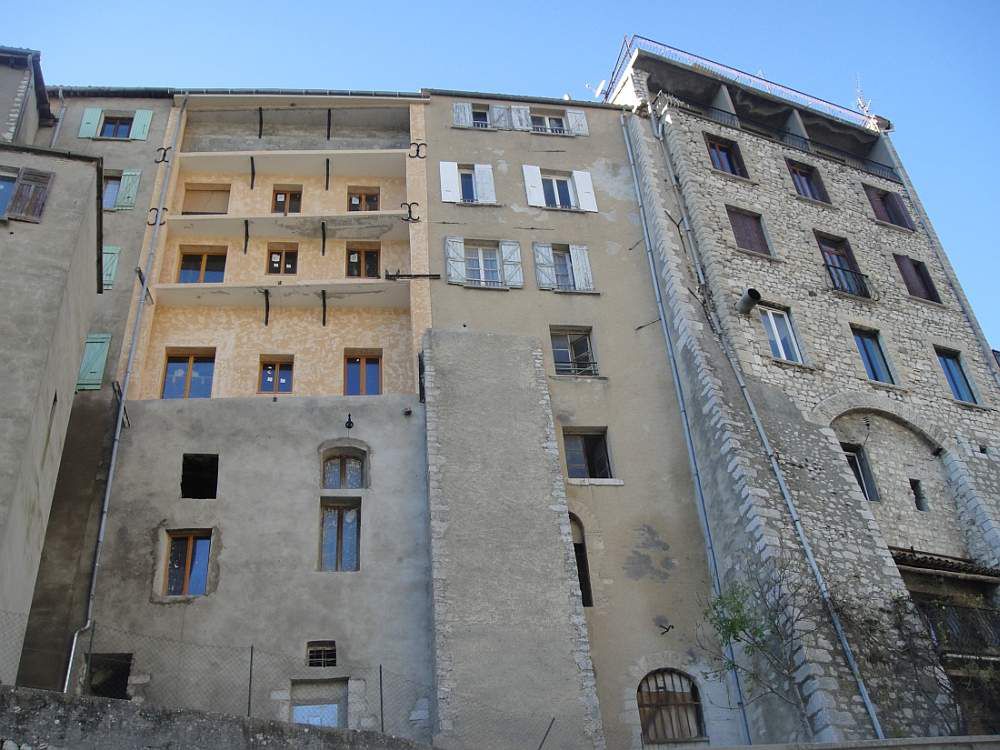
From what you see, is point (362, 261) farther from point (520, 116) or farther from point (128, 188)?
point (520, 116)

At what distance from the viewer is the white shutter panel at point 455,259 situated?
20391 mm

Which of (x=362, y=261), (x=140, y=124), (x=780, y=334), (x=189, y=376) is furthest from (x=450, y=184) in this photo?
(x=780, y=334)

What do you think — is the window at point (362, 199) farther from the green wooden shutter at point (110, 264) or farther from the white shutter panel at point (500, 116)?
the green wooden shutter at point (110, 264)

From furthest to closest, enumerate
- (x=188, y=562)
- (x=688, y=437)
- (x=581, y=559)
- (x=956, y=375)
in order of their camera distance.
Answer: (x=956, y=375)
(x=688, y=437)
(x=581, y=559)
(x=188, y=562)

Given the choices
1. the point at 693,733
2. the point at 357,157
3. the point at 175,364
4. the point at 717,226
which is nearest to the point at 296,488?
the point at 175,364

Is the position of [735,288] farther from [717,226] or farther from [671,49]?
[671,49]

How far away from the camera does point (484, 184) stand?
73.5ft

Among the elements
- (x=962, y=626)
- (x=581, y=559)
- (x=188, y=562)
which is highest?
(x=188, y=562)

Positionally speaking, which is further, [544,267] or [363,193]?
[363,193]

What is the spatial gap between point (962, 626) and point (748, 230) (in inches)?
399

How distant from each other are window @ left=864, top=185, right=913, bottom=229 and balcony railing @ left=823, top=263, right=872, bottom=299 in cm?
326

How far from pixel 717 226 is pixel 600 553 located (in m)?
8.85

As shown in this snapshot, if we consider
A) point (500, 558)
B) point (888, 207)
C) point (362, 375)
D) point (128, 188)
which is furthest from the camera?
point (888, 207)

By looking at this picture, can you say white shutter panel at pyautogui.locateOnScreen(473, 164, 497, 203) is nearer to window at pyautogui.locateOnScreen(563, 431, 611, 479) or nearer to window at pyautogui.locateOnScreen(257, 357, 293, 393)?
window at pyautogui.locateOnScreen(257, 357, 293, 393)
